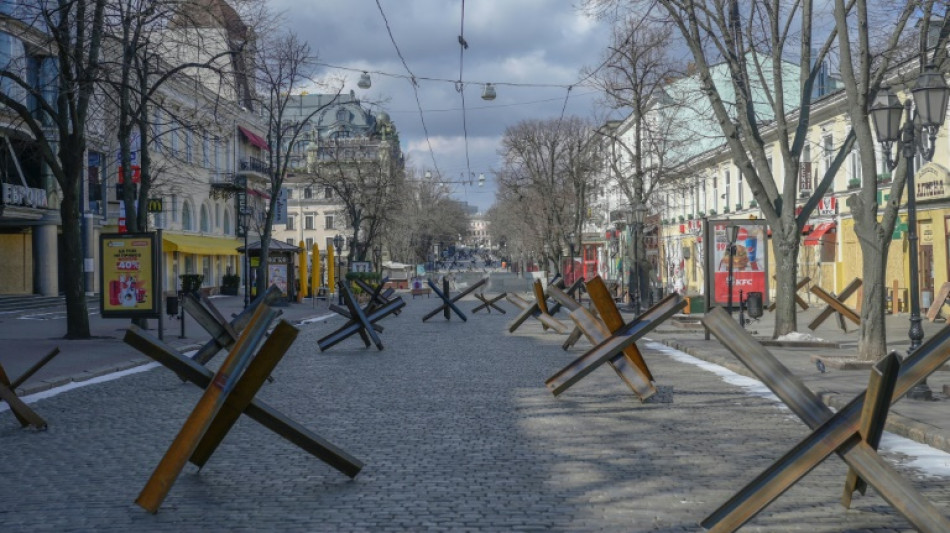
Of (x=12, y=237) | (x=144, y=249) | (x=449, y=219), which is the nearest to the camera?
(x=144, y=249)

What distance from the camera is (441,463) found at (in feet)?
24.2

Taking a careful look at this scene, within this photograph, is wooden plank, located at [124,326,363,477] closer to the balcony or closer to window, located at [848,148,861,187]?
window, located at [848,148,861,187]

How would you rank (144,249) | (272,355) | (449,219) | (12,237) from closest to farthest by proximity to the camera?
(272,355), (144,249), (12,237), (449,219)

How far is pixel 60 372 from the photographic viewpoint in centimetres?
1435

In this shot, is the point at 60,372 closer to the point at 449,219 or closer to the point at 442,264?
the point at 449,219

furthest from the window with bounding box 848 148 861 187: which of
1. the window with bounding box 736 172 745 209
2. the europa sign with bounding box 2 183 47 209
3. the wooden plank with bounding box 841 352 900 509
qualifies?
the wooden plank with bounding box 841 352 900 509

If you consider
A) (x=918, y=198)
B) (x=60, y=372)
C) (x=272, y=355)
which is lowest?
(x=60, y=372)

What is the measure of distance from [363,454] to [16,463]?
258cm

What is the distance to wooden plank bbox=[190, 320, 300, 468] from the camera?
5.83 metres

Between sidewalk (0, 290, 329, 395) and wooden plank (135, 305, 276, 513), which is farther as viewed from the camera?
sidewalk (0, 290, 329, 395)

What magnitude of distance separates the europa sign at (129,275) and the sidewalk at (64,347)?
30.1 inches

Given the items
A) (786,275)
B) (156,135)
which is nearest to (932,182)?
(786,275)

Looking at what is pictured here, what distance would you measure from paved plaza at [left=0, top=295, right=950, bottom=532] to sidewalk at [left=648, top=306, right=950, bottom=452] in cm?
74

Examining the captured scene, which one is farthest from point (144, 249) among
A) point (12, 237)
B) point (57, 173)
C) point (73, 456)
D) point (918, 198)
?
point (12, 237)
